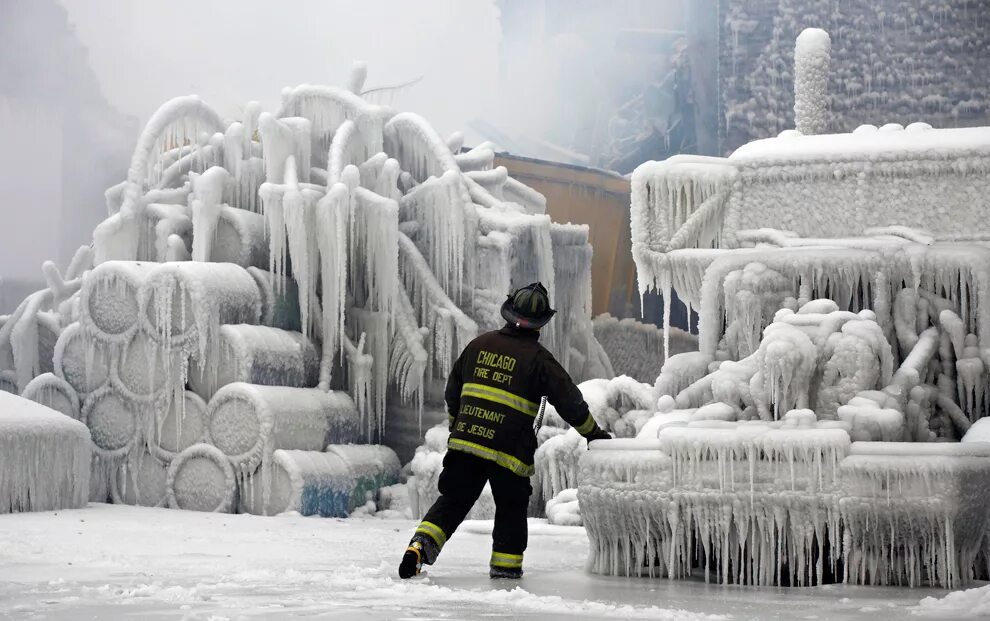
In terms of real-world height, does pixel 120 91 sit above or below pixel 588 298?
above

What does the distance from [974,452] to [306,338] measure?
1046 centimetres

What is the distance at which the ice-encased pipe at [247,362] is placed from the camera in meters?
16.0

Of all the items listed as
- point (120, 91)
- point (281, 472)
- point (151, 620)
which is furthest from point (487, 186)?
point (151, 620)

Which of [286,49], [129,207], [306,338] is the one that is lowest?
[306,338]

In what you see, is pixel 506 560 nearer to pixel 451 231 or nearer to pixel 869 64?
pixel 451 231

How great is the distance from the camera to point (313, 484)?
15.7 meters

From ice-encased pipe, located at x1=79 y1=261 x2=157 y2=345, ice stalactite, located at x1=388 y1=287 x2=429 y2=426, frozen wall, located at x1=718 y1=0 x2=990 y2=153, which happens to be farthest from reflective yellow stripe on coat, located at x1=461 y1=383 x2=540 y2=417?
frozen wall, located at x1=718 y1=0 x2=990 y2=153

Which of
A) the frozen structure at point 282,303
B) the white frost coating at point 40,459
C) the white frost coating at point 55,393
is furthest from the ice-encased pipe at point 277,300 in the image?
the white frost coating at point 40,459

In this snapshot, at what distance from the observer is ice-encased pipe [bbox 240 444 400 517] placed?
15.6 m

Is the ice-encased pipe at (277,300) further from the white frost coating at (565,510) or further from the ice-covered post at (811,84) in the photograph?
the ice-covered post at (811,84)

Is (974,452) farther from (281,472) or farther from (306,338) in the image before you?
(306,338)

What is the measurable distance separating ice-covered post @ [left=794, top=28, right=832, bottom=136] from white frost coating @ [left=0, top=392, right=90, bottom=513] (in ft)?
24.7

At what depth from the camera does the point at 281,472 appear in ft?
51.3

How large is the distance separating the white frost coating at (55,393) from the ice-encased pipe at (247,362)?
1.40 metres
